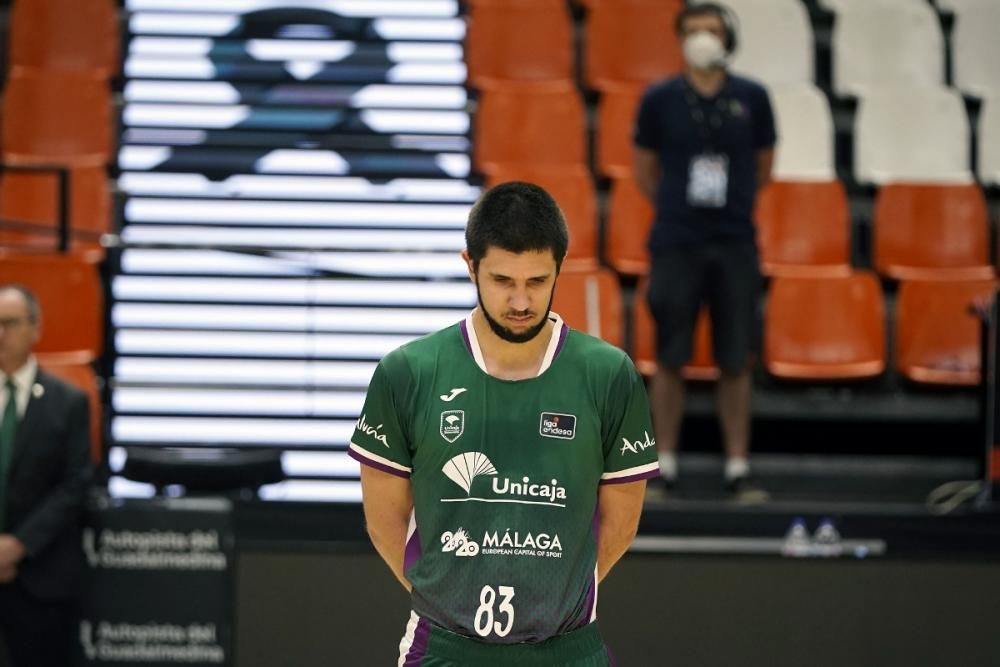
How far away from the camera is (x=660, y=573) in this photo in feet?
19.6

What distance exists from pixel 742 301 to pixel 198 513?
245 centimetres

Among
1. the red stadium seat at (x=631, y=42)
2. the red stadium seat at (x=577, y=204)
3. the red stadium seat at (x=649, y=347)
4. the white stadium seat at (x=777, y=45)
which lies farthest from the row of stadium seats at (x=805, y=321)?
the red stadium seat at (x=631, y=42)

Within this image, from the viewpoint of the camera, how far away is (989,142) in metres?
8.84

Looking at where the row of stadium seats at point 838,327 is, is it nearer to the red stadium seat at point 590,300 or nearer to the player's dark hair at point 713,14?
the red stadium seat at point 590,300

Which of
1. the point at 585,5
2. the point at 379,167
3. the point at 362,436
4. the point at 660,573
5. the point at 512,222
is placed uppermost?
the point at 585,5

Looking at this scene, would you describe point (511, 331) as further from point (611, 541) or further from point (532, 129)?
point (532, 129)

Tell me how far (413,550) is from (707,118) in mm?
3644

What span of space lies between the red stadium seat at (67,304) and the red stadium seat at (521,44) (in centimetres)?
287

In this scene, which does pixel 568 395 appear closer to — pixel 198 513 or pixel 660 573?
pixel 660 573

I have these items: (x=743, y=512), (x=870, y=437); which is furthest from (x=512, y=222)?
(x=870, y=437)

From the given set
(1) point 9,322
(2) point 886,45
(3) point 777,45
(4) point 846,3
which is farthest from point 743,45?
(1) point 9,322

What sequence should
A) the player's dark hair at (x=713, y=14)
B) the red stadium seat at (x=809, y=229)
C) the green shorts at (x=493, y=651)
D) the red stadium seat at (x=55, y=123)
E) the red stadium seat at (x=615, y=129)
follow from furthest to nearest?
the red stadium seat at (x=55, y=123) < the red stadium seat at (x=615, y=129) < the red stadium seat at (x=809, y=229) < the player's dark hair at (x=713, y=14) < the green shorts at (x=493, y=651)

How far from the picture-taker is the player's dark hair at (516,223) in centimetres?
317

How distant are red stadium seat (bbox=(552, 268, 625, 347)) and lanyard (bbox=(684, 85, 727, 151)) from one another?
3.45 ft
